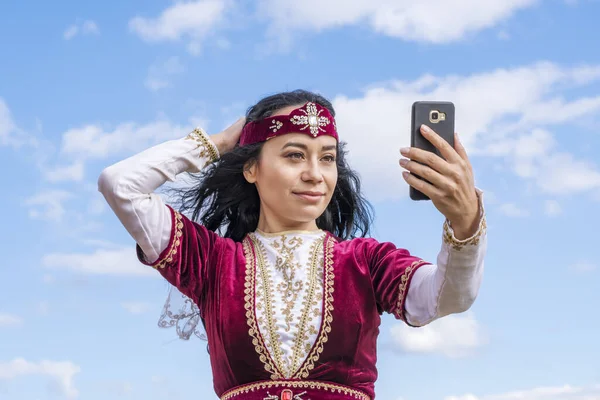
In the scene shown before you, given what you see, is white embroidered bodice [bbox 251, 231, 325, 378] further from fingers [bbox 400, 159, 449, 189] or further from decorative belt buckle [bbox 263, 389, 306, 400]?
fingers [bbox 400, 159, 449, 189]

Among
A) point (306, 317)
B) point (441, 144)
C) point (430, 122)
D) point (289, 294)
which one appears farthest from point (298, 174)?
point (441, 144)

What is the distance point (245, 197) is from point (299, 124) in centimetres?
59

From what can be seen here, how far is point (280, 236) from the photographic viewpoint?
441 cm

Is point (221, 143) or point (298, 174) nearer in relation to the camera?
point (298, 174)

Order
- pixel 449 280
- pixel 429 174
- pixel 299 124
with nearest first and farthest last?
pixel 429 174, pixel 449 280, pixel 299 124

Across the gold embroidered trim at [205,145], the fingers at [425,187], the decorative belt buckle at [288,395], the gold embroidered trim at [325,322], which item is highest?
the gold embroidered trim at [205,145]

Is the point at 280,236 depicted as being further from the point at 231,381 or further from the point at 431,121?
the point at 431,121

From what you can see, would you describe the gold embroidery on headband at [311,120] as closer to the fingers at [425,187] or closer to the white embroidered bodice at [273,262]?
the white embroidered bodice at [273,262]

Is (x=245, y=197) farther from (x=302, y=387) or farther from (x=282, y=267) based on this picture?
(x=302, y=387)

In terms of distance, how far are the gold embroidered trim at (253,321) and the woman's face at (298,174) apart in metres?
0.30

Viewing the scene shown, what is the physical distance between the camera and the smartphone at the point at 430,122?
363 cm

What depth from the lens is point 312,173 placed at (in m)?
4.26

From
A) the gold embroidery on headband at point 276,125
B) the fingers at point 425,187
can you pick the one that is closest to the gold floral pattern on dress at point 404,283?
the fingers at point 425,187

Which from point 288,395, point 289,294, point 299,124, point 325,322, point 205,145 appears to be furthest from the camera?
point 205,145
